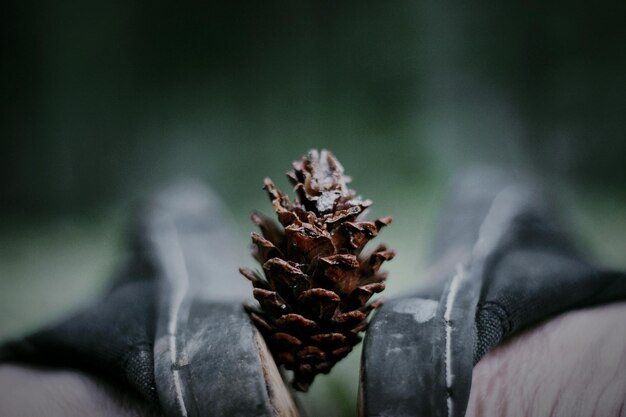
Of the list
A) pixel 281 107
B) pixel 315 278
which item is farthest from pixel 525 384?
pixel 281 107

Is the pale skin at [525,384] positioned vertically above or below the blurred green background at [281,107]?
below

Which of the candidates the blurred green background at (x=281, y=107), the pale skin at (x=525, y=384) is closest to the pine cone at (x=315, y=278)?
the pale skin at (x=525, y=384)

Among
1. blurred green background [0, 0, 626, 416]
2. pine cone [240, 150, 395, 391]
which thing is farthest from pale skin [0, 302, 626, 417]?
blurred green background [0, 0, 626, 416]

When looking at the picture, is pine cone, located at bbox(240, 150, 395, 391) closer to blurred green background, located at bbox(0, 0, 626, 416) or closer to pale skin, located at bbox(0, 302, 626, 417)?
pale skin, located at bbox(0, 302, 626, 417)

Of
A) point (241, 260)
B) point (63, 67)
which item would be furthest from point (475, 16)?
point (63, 67)

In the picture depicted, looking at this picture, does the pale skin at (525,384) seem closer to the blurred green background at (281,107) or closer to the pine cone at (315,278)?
the pine cone at (315,278)

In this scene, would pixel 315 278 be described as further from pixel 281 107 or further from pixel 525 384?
pixel 281 107

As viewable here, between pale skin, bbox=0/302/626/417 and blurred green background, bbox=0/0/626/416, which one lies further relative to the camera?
blurred green background, bbox=0/0/626/416
